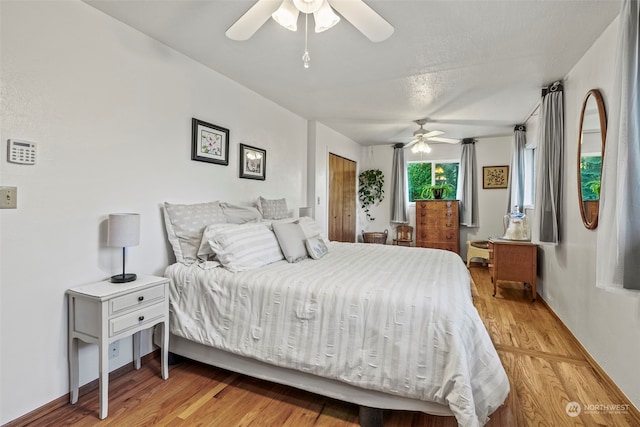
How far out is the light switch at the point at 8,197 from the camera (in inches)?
59.7

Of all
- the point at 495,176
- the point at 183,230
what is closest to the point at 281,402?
the point at 183,230

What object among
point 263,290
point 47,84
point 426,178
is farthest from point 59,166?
point 426,178

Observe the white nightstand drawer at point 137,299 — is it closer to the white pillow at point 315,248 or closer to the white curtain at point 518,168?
the white pillow at point 315,248

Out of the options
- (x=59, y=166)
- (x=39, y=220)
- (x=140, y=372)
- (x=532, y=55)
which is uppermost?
(x=532, y=55)

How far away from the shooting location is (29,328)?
1.63m

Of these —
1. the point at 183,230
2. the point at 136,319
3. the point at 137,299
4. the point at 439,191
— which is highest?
the point at 439,191

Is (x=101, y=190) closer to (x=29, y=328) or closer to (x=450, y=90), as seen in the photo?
(x=29, y=328)

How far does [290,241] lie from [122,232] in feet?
3.79

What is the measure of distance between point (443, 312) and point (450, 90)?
2634mm

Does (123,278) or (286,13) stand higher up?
(286,13)

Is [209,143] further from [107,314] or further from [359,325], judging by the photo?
[359,325]

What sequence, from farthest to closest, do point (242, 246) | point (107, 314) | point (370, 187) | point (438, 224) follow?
1. point (370, 187)
2. point (438, 224)
3. point (242, 246)
4. point (107, 314)

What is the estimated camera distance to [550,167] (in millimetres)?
2912

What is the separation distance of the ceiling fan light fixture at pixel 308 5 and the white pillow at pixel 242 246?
1481 millimetres
